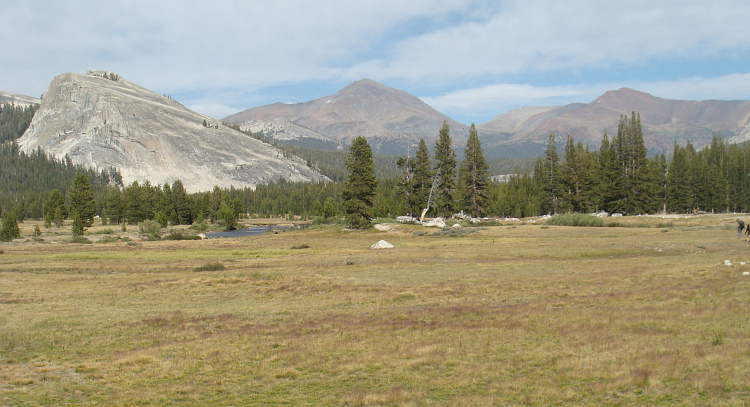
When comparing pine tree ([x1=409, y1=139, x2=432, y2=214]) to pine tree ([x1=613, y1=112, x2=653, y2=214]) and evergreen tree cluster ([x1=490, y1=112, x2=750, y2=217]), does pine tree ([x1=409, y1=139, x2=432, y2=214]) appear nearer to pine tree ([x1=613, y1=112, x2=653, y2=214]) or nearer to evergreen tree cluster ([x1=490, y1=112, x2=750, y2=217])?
evergreen tree cluster ([x1=490, y1=112, x2=750, y2=217])

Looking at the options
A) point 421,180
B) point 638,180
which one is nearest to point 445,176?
point 421,180

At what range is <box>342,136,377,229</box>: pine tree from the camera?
7794cm

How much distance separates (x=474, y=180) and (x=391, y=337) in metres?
80.3

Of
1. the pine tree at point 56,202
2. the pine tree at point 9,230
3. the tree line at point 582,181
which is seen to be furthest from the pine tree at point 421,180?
the pine tree at point 56,202

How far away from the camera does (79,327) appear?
17.6 meters

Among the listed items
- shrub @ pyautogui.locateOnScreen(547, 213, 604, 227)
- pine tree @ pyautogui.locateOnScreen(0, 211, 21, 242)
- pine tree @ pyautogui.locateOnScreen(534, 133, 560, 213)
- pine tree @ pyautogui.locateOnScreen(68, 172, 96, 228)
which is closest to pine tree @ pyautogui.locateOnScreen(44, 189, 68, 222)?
pine tree @ pyautogui.locateOnScreen(68, 172, 96, 228)

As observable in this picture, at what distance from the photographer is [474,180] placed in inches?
3637

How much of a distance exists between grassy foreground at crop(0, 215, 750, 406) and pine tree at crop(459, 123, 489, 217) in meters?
60.9

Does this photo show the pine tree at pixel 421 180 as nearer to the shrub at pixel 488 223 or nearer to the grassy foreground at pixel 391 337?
the shrub at pixel 488 223

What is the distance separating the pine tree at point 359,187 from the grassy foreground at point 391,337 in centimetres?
4631

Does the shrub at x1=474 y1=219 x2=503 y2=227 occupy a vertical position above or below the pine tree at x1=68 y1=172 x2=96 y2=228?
below

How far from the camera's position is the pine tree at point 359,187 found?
256 feet

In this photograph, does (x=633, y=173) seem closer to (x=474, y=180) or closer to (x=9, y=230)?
(x=474, y=180)

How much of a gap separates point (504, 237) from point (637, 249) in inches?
800
